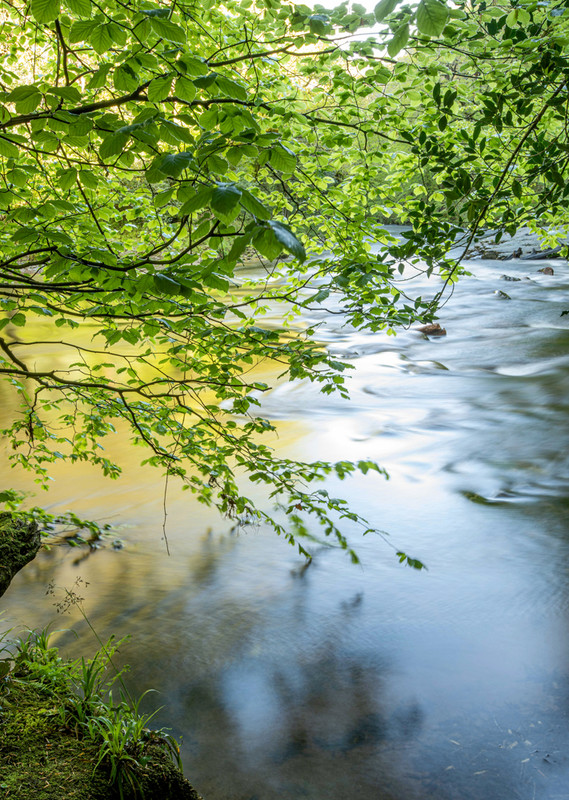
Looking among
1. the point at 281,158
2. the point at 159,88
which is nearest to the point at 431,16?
the point at 281,158

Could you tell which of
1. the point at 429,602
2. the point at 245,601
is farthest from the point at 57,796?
the point at 429,602

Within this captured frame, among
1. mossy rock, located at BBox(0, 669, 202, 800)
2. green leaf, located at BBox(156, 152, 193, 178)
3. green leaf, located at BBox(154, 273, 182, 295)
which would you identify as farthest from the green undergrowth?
green leaf, located at BBox(156, 152, 193, 178)

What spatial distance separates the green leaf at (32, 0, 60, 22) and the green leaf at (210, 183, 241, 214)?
2.58ft

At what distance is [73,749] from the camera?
107 inches

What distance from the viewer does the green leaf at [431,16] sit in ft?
5.02

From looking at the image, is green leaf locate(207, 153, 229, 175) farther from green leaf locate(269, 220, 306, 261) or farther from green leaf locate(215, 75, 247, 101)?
green leaf locate(269, 220, 306, 261)

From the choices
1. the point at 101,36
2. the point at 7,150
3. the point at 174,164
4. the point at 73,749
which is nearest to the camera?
the point at 174,164

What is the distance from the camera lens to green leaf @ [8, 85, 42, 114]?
1913 millimetres

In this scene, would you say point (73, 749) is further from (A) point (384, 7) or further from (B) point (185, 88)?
(A) point (384, 7)

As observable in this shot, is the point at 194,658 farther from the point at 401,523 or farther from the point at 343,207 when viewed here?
the point at 343,207

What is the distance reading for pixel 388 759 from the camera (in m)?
3.43

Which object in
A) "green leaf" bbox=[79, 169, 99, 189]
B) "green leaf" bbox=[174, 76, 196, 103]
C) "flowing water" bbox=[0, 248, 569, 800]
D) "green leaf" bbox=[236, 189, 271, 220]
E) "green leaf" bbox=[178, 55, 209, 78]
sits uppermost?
"green leaf" bbox=[178, 55, 209, 78]

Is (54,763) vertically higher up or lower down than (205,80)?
lower down

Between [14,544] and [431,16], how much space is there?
4.34 meters
